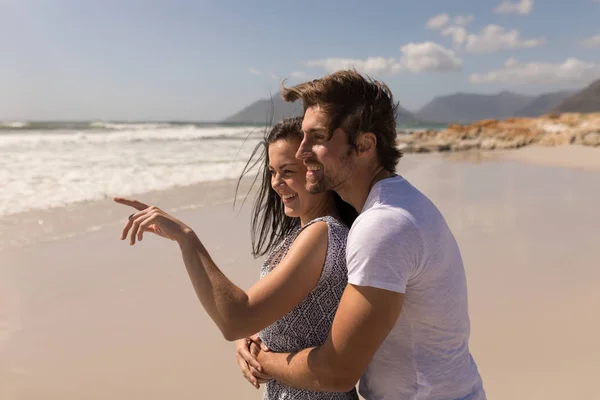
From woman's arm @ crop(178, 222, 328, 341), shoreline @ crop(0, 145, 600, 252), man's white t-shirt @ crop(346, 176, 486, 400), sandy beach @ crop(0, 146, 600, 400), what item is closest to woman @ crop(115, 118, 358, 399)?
woman's arm @ crop(178, 222, 328, 341)

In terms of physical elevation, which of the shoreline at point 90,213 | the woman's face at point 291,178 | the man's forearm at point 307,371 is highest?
the woman's face at point 291,178

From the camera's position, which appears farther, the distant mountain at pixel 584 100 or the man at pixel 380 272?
the distant mountain at pixel 584 100

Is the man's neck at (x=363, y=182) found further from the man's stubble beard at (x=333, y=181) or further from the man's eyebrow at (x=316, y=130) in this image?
the man's eyebrow at (x=316, y=130)

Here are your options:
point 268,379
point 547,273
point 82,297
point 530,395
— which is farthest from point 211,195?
point 268,379

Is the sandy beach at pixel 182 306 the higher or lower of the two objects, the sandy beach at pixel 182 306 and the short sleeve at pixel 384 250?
the lower

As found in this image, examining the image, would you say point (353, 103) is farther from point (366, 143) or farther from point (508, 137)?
point (508, 137)

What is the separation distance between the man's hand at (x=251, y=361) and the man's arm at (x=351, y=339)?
1.01ft

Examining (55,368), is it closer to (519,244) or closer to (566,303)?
(566,303)

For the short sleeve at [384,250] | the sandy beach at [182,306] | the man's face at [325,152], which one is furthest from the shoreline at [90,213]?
the short sleeve at [384,250]

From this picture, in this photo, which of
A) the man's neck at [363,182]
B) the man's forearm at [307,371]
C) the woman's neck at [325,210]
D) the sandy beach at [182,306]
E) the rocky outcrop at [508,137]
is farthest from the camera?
the rocky outcrop at [508,137]

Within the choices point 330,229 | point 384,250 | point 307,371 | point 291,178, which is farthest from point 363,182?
point 307,371

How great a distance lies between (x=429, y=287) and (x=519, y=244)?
5.68 metres

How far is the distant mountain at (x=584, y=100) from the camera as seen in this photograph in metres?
114

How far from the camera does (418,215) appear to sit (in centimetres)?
169
